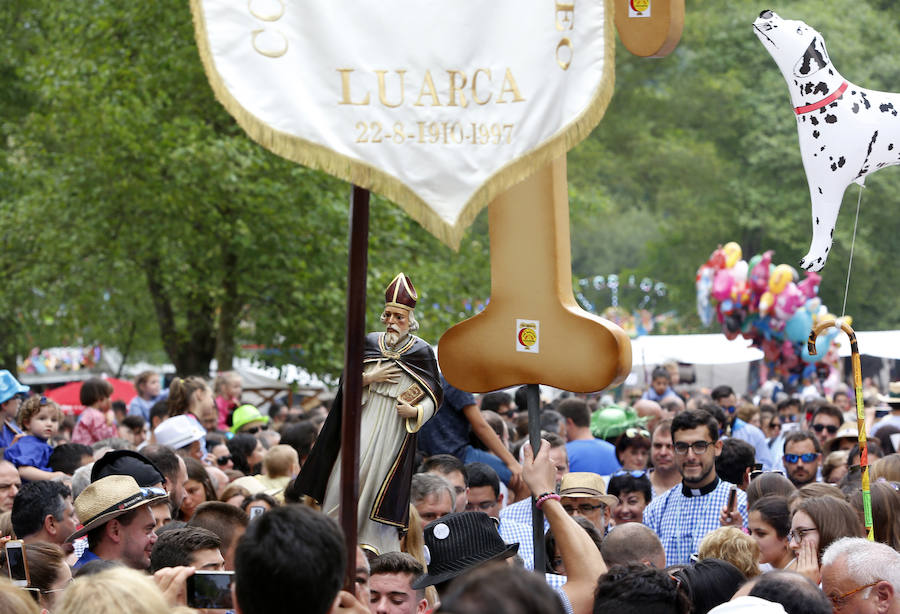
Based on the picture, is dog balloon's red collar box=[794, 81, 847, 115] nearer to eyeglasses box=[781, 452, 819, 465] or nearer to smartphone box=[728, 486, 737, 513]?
smartphone box=[728, 486, 737, 513]

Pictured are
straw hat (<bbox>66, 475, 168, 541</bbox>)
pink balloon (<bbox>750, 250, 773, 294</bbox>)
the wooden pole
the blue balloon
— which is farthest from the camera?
pink balloon (<bbox>750, 250, 773, 294</bbox>)

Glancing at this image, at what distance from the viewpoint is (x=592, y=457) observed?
8.80m

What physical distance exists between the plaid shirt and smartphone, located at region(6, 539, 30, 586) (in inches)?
133

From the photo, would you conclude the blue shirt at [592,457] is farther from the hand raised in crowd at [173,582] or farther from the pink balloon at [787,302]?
the pink balloon at [787,302]

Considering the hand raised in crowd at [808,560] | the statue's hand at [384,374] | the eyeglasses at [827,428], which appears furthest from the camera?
the eyeglasses at [827,428]

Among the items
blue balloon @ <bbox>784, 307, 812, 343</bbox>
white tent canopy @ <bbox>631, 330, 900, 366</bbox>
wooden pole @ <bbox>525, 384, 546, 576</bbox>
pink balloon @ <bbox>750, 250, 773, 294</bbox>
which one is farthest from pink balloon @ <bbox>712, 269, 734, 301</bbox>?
wooden pole @ <bbox>525, 384, 546, 576</bbox>

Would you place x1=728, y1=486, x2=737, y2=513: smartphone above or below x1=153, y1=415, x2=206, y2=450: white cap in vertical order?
below

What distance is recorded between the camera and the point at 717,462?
7.65 metres

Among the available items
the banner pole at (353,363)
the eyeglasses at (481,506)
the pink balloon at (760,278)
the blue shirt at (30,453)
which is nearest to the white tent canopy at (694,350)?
the pink balloon at (760,278)

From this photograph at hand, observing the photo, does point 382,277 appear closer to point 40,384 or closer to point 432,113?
point 432,113

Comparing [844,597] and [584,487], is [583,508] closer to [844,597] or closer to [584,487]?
[584,487]

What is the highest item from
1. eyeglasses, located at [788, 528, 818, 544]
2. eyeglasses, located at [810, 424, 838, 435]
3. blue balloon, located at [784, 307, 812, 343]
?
blue balloon, located at [784, 307, 812, 343]

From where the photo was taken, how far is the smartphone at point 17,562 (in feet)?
13.7

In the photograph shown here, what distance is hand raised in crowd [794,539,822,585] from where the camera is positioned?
4.98 m
